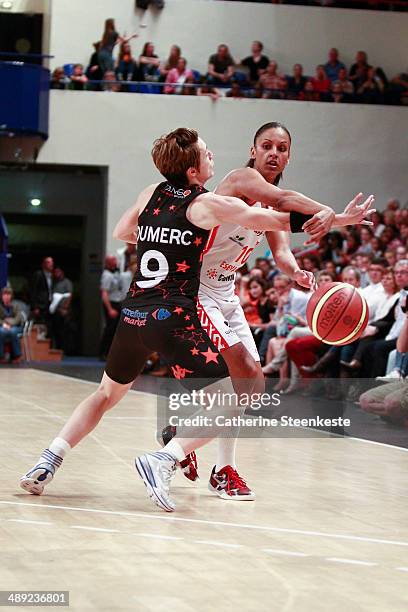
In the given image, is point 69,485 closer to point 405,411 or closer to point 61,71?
point 405,411

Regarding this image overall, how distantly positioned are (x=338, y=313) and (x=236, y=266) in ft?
2.94

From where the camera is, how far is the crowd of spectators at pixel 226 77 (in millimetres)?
19531

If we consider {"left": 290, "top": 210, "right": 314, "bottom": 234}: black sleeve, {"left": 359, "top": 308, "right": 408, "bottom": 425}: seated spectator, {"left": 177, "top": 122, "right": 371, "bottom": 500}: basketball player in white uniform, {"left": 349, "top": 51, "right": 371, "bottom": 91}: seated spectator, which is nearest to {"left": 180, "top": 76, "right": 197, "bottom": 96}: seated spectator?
{"left": 349, "top": 51, "right": 371, "bottom": 91}: seated spectator

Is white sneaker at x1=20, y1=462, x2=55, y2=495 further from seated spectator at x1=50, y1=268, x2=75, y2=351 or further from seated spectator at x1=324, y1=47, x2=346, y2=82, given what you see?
seated spectator at x1=324, y1=47, x2=346, y2=82

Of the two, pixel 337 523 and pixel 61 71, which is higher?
pixel 61 71

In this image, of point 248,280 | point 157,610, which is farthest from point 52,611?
point 248,280

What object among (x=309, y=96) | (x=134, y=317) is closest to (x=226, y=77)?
(x=309, y=96)

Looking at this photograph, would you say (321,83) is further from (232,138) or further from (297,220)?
(297,220)

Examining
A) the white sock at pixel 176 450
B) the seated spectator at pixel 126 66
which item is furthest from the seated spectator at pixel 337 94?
the white sock at pixel 176 450

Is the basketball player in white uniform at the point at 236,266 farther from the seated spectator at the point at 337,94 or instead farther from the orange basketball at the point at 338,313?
the seated spectator at the point at 337,94

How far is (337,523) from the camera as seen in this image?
4.82 m

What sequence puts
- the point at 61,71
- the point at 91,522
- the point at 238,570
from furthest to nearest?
1. the point at 61,71
2. the point at 91,522
3. the point at 238,570

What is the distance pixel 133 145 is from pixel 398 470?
14077 millimetres

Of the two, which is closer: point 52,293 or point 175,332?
point 175,332
